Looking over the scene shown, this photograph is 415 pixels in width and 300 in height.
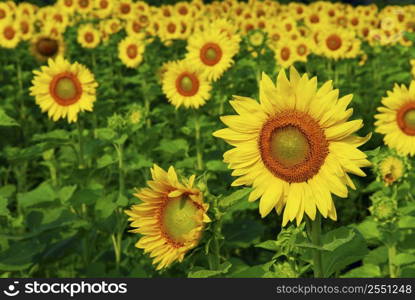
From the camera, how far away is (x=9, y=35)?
26.7ft

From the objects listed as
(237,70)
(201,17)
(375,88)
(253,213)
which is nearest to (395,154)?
(253,213)

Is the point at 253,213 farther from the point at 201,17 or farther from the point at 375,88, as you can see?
the point at 201,17

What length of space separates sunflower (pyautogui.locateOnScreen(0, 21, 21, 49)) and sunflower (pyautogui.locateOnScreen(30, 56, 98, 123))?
351 cm

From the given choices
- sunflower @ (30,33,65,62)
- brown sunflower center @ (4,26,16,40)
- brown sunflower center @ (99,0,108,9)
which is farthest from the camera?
brown sunflower center @ (99,0,108,9)

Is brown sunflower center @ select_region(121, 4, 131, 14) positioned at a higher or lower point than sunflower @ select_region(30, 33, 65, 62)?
higher

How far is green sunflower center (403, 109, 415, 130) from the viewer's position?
4443mm

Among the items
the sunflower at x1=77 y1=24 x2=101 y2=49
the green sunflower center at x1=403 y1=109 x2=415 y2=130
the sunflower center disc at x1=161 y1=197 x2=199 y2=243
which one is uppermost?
the sunflower at x1=77 y1=24 x2=101 y2=49

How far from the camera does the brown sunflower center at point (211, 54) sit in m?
5.88

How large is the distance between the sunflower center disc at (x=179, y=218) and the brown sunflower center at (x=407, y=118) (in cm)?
272

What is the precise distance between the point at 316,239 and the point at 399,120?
270 cm

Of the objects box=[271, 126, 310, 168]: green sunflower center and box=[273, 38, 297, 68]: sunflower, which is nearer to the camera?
box=[271, 126, 310, 168]: green sunflower center

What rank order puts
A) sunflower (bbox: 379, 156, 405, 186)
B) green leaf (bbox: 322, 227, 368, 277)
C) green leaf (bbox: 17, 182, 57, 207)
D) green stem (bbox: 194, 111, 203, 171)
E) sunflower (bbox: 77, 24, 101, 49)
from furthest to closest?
sunflower (bbox: 77, 24, 101, 49) < green stem (bbox: 194, 111, 203, 171) < green leaf (bbox: 17, 182, 57, 207) < sunflower (bbox: 379, 156, 405, 186) < green leaf (bbox: 322, 227, 368, 277)

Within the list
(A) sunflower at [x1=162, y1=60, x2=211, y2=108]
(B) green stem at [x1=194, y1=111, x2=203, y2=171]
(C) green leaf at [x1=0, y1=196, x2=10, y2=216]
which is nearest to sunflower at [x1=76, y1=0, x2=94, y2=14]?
(A) sunflower at [x1=162, y1=60, x2=211, y2=108]

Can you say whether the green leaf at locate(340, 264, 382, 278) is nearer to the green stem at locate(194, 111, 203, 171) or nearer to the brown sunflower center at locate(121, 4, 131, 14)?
the green stem at locate(194, 111, 203, 171)
